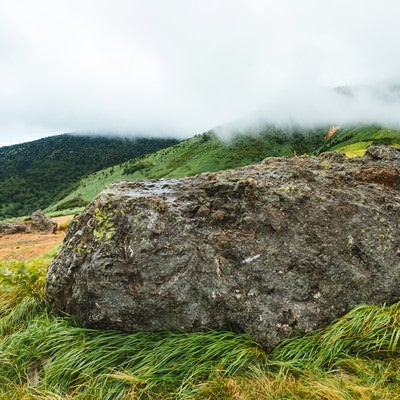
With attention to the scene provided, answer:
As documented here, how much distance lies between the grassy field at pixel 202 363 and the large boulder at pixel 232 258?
0.28 metres

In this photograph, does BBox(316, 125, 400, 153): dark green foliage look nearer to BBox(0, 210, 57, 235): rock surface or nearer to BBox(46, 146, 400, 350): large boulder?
BBox(0, 210, 57, 235): rock surface

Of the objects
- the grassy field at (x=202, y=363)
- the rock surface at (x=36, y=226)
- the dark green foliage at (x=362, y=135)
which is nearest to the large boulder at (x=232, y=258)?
the grassy field at (x=202, y=363)

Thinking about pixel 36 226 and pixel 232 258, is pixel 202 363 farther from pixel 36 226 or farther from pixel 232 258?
pixel 36 226

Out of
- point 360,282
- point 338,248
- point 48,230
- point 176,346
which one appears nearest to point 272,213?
point 338,248

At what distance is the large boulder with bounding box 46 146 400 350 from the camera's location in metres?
5.05

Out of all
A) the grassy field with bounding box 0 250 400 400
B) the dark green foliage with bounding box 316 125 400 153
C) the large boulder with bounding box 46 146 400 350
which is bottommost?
the dark green foliage with bounding box 316 125 400 153

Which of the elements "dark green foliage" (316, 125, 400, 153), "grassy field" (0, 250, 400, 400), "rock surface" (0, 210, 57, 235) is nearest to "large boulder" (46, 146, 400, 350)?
"grassy field" (0, 250, 400, 400)

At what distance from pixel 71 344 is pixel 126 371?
117cm

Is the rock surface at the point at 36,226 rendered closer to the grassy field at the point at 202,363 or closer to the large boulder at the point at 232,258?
the large boulder at the point at 232,258

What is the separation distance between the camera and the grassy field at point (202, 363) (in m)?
3.97

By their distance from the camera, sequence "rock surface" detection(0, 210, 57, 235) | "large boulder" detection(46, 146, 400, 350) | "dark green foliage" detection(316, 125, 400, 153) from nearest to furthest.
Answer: "large boulder" detection(46, 146, 400, 350)
"rock surface" detection(0, 210, 57, 235)
"dark green foliage" detection(316, 125, 400, 153)

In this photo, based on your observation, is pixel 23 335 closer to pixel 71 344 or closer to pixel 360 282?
pixel 71 344

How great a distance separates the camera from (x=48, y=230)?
37125 millimetres

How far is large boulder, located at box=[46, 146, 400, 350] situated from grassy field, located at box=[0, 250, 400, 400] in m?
0.28
